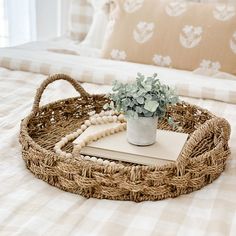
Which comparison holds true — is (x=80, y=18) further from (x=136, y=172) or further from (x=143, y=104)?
(x=136, y=172)

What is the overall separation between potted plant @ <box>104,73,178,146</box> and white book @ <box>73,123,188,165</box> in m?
0.03

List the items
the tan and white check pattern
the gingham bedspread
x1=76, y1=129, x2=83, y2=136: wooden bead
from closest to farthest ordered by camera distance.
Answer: the gingham bedspread
x1=76, y1=129, x2=83, y2=136: wooden bead
the tan and white check pattern

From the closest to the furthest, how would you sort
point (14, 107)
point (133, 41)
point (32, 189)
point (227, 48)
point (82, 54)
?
point (32, 189) → point (14, 107) → point (227, 48) → point (133, 41) → point (82, 54)

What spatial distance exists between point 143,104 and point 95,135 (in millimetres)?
173

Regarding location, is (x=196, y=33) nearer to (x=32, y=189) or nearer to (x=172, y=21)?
(x=172, y=21)

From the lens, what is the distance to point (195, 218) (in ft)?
2.74

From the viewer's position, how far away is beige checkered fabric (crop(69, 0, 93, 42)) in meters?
2.52

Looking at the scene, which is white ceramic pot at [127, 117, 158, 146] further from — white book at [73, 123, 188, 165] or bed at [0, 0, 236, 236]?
bed at [0, 0, 236, 236]

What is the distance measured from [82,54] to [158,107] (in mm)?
1323

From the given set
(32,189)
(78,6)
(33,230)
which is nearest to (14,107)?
(32,189)

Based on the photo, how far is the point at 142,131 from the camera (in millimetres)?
1016

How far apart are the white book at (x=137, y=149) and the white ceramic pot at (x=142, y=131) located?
0.04 feet

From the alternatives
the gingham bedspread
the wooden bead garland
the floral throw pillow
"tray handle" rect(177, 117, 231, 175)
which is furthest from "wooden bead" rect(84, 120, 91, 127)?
the floral throw pillow

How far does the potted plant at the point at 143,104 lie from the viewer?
0.97 meters
